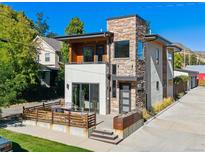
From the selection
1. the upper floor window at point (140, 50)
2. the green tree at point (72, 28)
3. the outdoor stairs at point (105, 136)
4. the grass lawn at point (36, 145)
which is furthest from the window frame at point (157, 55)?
the grass lawn at point (36, 145)

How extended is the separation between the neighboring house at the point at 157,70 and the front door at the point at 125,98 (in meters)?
2.38

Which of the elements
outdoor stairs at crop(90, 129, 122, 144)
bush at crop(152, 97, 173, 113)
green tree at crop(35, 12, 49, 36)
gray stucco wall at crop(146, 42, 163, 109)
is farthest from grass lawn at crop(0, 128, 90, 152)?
green tree at crop(35, 12, 49, 36)

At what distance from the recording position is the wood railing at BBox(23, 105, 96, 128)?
14266mm

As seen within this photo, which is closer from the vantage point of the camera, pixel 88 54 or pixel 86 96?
pixel 86 96

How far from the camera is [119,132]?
45.1 ft

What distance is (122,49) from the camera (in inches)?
758

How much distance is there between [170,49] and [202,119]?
1263 centimetres

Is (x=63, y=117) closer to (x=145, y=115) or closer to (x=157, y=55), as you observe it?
(x=145, y=115)

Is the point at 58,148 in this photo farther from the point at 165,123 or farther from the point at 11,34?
the point at 11,34

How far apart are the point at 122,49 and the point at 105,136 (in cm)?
819

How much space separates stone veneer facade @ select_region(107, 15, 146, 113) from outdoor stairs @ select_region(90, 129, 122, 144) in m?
5.53

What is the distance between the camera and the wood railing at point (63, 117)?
14266mm

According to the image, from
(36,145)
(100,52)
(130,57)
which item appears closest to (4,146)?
(36,145)

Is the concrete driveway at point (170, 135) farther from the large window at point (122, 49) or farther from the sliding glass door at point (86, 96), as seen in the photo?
the large window at point (122, 49)
